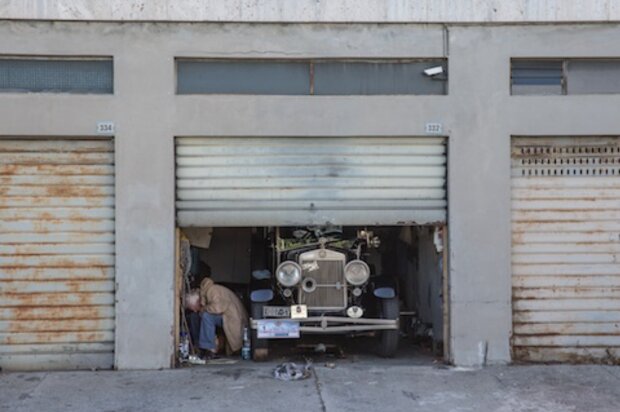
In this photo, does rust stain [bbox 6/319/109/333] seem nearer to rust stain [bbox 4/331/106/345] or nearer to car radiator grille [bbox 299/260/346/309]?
rust stain [bbox 4/331/106/345]

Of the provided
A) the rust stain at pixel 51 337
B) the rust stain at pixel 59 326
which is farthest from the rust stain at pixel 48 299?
the rust stain at pixel 51 337

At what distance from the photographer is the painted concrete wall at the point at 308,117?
860 cm

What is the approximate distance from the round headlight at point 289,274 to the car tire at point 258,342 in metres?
0.41

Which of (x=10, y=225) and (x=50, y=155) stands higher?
(x=50, y=155)

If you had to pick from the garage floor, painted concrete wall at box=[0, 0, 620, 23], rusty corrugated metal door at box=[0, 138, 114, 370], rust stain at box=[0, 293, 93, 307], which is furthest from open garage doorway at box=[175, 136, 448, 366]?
painted concrete wall at box=[0, 0, 620, 23]

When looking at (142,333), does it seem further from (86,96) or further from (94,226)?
(86,96)

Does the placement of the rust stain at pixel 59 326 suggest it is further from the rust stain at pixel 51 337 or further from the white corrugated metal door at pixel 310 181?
the white corrugated metal door at pixel 310 181

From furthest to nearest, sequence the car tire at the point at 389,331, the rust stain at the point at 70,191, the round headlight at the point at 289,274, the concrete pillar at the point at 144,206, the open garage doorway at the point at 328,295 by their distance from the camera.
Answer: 1. the car tire at the point at 389,331
2. the round headlight at the point at 289,274
3. the open garage doorway at the point at 328,295
4. the rust stain at the point at 70,191
5. the concrete pillar at the point at 144,206

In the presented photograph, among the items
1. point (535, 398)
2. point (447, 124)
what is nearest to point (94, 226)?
point (447, 124)

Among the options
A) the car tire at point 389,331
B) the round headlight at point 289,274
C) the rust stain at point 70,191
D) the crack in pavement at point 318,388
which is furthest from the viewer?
the car tire at point 389,331

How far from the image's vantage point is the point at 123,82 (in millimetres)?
8648

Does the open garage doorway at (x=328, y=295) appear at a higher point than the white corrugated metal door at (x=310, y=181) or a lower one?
lower

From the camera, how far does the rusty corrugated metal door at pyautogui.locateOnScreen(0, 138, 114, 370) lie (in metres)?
8.64

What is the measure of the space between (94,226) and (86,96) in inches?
60.4
